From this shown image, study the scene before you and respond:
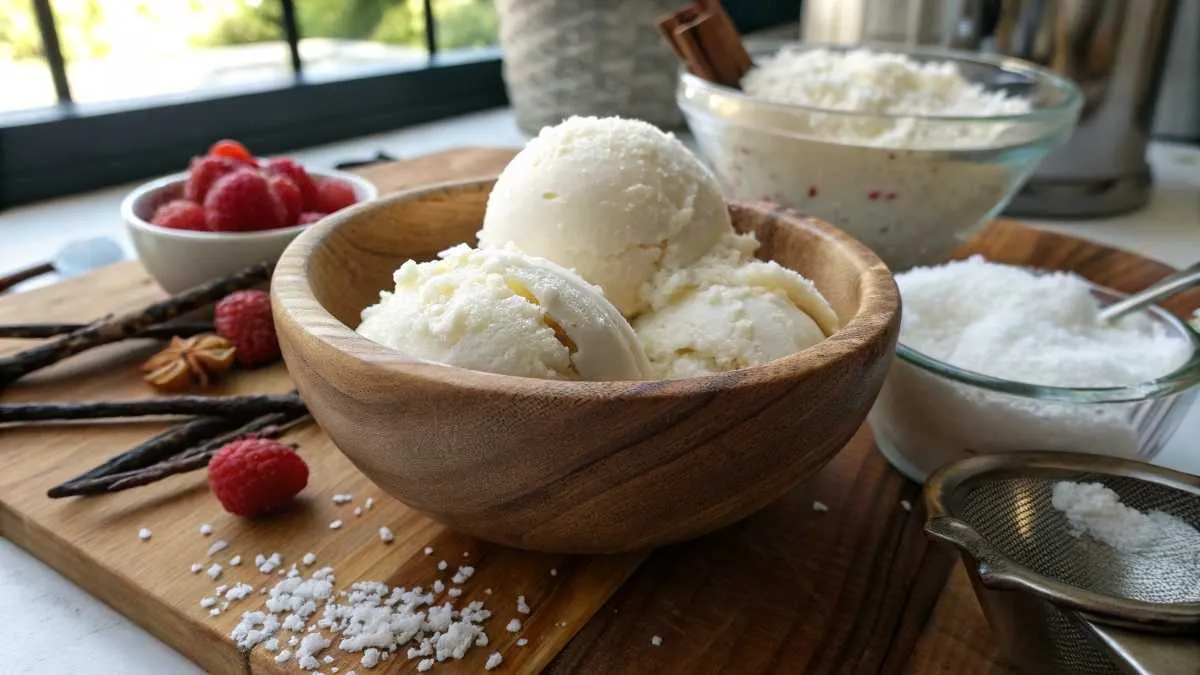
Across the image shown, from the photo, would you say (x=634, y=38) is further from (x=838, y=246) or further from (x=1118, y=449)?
(x=1118, y=449)

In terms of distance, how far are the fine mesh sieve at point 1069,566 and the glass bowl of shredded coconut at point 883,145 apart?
0.48 m

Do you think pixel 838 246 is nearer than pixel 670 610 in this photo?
No

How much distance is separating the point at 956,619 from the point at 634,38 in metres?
1.37

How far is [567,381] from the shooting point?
0.50 metres

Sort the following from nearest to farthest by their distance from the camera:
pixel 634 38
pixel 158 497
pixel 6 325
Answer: pixel 158 497, pixel 6 325, pixel 634 38

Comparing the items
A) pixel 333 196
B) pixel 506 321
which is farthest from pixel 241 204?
pixel 506 321

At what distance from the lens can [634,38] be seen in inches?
66.9

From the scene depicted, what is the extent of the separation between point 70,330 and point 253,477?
415mm

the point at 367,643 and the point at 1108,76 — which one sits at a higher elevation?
the point at 1108,76

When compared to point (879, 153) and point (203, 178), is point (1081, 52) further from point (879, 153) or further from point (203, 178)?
point (203, 178)

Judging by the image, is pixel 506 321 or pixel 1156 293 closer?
pixel 506 321

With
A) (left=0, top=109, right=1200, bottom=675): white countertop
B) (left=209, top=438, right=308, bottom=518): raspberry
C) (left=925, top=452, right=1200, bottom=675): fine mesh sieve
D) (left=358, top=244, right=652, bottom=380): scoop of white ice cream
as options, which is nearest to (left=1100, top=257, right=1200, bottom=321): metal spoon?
(left=0, top=109, right=1200, bottom=675): white countertop

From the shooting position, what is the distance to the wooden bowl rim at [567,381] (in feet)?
1.56

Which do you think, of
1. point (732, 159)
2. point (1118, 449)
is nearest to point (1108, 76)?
point (732, 159)
